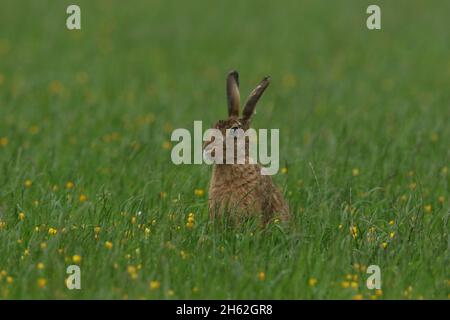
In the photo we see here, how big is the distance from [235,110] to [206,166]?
5.97 feet

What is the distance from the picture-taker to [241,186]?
6719 mm

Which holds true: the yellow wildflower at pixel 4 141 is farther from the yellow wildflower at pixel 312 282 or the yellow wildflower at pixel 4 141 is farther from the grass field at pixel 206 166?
the yellow wildflower at pixel 312 282

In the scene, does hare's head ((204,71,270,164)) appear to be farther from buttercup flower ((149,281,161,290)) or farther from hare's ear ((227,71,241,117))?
buttercup flower ((149,281,161,290))

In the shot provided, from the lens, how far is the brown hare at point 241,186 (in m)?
6.63

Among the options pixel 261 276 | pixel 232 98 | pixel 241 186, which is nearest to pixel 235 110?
pixel 232 98

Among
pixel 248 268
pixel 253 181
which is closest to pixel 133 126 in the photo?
pixel 253 181

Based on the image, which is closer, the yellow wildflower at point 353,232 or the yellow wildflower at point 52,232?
the yellow wildflower at point 52,232

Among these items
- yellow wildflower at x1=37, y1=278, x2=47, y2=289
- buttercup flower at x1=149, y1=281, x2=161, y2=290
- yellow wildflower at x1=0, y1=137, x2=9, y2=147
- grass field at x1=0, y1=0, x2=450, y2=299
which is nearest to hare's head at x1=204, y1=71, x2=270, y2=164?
grass field at x1=0, y1=0, x2=450, y2=299

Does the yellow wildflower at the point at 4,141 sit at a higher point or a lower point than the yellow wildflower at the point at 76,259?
higher

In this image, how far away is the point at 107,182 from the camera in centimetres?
834

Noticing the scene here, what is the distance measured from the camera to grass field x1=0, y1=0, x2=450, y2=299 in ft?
19.3

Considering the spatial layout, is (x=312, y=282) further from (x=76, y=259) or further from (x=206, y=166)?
(x=206, y=166)

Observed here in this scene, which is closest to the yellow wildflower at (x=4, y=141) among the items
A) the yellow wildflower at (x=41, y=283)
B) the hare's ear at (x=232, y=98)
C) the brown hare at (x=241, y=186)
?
the brown hare at (x=241, y=186)
